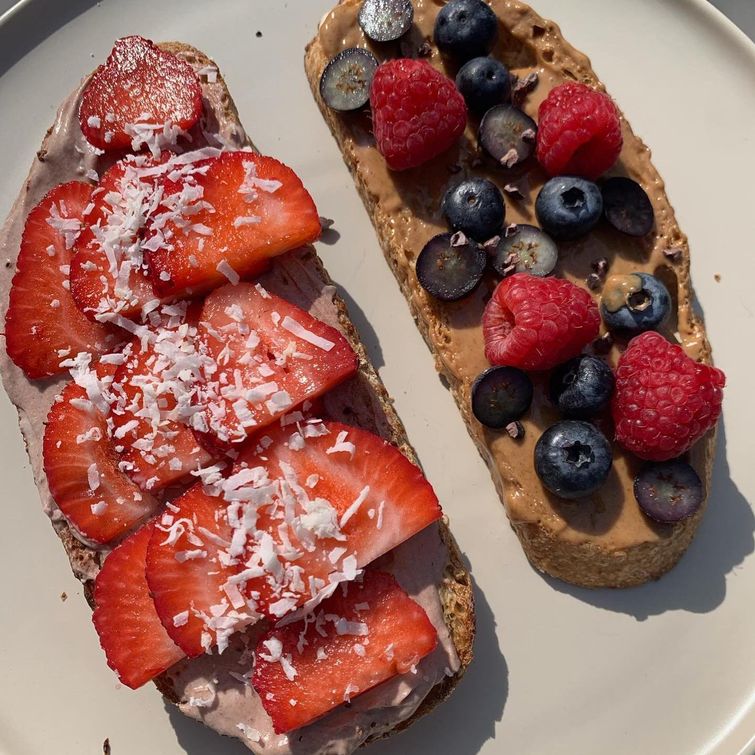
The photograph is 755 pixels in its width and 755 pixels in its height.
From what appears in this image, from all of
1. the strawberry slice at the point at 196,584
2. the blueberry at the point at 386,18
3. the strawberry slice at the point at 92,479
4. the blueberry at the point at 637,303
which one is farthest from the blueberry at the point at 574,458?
the blueberry at the point at 386,18

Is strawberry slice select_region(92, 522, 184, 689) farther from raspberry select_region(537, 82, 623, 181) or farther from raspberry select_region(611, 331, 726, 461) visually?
raspberry select_region(537, 82, 623, 181)

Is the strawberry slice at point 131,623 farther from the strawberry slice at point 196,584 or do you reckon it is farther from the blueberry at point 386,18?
the blueberry at point 386,18

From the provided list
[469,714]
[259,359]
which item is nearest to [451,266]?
[259,359]

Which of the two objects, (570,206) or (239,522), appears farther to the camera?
(570,206)

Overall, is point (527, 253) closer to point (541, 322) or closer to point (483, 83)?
point (541, 322)

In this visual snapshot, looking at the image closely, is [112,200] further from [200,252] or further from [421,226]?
[421,226]

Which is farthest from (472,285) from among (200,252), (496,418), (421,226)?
(200,252)

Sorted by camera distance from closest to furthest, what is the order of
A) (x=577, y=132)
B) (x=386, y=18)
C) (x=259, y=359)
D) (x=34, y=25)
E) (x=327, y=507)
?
(x=327, y=507) → (x=259, y=359) → (x=577, y=132) → (x=386, y=18) → (x=34, y=25)
